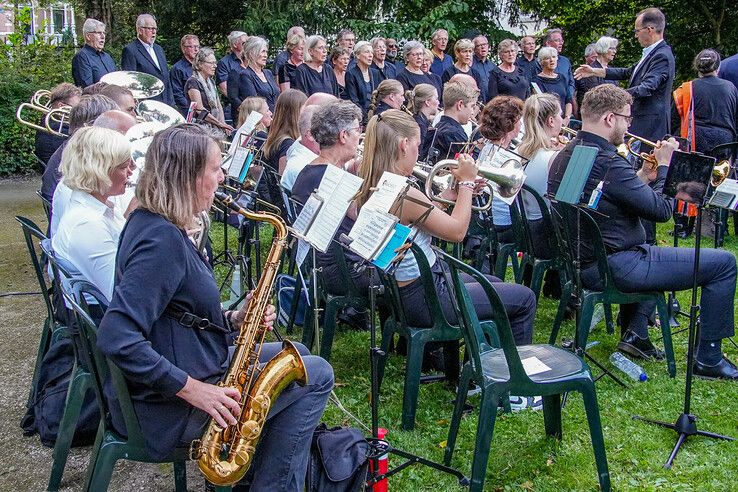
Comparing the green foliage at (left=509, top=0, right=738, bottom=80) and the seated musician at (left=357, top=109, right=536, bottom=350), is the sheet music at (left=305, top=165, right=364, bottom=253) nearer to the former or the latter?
the seated musician at (left=357, top=109, right=536, bottom=350)

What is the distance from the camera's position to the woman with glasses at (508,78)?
376 inches

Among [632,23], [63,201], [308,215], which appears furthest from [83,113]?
[632,23]

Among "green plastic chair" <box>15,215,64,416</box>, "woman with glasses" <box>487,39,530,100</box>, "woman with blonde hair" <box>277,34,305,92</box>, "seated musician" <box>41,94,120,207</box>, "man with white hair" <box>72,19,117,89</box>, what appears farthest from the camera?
"woman with glasses" <box>487,39,530,100</box>

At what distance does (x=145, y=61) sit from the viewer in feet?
29.8

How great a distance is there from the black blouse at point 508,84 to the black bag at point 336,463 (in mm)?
7371

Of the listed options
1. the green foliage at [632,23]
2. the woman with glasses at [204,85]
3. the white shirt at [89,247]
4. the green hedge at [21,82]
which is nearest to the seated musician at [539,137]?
the white shirt at [89,247]

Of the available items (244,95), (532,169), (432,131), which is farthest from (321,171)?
(244,95)

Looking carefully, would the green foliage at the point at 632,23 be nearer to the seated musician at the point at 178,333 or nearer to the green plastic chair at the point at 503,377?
the green plastic chair at the point at 503,377

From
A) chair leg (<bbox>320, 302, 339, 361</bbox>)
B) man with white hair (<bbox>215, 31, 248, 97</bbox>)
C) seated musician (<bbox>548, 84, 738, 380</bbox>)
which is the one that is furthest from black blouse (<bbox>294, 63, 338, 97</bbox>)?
chair leg (<bbox>320, 302, 339, 361</bbox>)

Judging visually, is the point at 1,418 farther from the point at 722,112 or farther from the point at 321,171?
the point at 722,112

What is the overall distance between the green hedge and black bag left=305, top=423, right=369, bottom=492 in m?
10.3

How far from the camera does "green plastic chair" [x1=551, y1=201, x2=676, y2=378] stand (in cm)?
420

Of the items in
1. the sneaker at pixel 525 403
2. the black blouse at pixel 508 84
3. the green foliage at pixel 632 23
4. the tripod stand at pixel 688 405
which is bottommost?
the sneaker at pixel 525 403

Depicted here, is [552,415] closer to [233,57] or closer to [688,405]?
[688,405]
